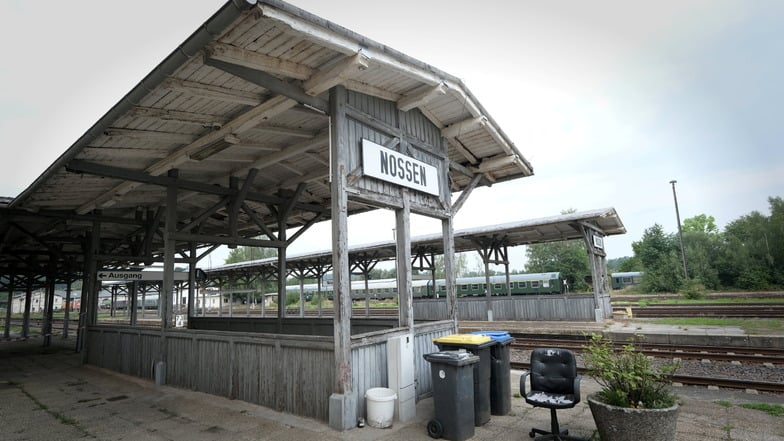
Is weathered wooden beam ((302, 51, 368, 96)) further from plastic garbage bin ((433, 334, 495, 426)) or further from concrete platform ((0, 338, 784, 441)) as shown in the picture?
concrete platform ((0, 338, 784, 441))

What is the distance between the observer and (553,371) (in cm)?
450

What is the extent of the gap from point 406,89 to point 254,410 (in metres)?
5.43

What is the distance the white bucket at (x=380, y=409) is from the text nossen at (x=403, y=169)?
10.2 feet

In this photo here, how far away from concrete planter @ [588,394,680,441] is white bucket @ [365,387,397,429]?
2467 mm

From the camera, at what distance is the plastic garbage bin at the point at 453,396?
14.9 ft

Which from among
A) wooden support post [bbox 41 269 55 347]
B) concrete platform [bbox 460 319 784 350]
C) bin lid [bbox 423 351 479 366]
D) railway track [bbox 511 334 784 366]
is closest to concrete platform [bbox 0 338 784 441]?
bin lid [bbox 423 351 479 366]

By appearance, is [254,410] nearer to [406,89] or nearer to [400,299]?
[400,299]

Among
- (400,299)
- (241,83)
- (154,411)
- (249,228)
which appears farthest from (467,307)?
(241,83)

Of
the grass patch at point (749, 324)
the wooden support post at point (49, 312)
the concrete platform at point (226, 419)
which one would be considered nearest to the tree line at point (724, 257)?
the grass patch at point (749, 324)

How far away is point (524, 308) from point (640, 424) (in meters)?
16.0

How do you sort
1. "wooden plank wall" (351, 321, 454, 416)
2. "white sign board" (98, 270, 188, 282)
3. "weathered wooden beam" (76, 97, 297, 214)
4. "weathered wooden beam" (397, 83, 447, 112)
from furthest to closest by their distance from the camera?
1. "white sign board" (98, 270, 188, 282)
2. "weathered wooden beam" (397, 83, 447, 112)
3. "weathered wooden beam" (76, 97, 297, 214)
4. "wooden plank wall" (351, 321, 454, 416)

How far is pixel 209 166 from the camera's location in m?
8.73

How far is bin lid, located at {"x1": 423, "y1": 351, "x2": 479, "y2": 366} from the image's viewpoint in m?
4.56

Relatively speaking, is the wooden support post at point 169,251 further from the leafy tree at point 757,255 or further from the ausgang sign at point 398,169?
the leafy tree at point 757,255
